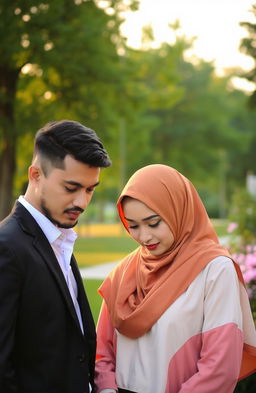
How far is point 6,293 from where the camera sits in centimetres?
239

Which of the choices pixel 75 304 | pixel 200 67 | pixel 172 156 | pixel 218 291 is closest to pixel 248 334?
pixel 218 291

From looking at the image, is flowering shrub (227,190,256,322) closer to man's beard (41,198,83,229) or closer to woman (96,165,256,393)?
woman (96,165,256,393)

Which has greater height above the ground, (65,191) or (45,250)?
(65,191)

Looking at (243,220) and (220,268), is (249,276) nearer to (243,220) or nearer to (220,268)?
(220,268)

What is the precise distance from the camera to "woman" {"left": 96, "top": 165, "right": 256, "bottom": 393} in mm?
2805

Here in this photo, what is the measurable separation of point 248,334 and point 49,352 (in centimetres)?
→ 94

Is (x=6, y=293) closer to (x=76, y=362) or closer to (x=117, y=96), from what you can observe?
(x=76, y=362)

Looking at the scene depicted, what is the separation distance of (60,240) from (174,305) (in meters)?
0.54

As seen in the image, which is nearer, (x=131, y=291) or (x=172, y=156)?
(x=131, y=291)

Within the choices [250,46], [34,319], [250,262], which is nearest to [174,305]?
[34,319]

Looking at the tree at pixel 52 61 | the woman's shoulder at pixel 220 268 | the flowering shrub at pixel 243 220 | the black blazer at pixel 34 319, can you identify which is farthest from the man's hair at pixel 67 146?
the tree at pixel 52 61

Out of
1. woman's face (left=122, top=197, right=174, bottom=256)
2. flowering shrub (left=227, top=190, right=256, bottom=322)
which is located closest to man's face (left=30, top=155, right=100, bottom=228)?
woman's face (left=122, top=197, right=174, bottom=256)

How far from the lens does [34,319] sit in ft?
8.08

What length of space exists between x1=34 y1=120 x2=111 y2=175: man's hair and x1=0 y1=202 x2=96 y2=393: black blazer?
0.21 metres
